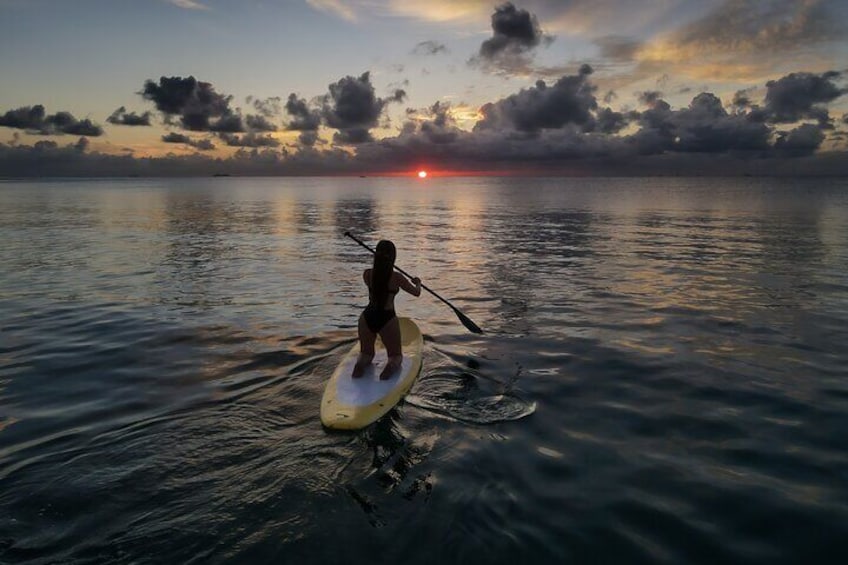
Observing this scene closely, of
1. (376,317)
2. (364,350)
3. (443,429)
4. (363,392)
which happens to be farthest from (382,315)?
(443,429)

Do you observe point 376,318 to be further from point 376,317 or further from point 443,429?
point 443,429

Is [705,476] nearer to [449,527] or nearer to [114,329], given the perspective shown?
[449,527]

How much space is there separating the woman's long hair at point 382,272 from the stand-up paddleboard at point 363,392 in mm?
1287

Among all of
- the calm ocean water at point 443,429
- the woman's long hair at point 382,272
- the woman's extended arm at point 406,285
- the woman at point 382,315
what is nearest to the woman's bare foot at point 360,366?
the woman at point 382,315

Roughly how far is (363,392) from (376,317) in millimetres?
1529

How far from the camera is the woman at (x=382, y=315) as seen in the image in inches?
365

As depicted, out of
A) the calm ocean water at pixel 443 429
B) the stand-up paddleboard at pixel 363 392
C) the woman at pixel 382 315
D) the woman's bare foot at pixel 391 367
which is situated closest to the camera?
the calm ocean water at pixel 443 429

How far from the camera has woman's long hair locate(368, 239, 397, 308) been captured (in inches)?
363

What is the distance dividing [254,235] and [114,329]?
24692 millimetres

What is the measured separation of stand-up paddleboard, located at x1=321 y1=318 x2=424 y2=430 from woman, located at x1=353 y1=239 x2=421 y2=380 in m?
0.19

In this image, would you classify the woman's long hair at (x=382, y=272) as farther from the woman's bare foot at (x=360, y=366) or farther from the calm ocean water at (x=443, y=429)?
the calm ocean water at (x=443, y=429)

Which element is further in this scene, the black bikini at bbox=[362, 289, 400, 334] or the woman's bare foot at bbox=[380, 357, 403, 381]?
the black bikini at bbox=[362, 289, 400, 334]

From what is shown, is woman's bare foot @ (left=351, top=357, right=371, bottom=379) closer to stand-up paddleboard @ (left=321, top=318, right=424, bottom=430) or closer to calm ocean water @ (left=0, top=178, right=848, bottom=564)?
stand-up paddleboard @ (left=321, top=318, right=424, bottom=430)

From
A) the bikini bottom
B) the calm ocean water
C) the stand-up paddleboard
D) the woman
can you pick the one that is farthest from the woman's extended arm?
the calm ocean water
